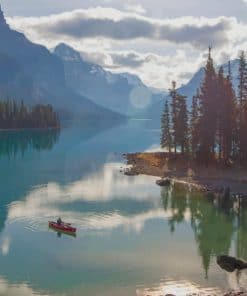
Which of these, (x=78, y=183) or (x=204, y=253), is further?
(x=78, y=183)

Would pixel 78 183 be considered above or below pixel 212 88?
below

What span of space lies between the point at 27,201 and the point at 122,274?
3658 cm

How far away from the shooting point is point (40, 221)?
6375 centimetres

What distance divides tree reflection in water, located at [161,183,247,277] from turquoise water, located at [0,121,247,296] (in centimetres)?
13

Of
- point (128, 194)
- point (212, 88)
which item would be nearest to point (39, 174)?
point (128, 194)

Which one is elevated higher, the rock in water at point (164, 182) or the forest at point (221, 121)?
the forest at point (221, 121)

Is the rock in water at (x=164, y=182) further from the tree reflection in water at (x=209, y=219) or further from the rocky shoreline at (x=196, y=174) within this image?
the tree reflection in water at (x=209, y=219)

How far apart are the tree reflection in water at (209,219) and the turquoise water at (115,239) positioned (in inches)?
5.1

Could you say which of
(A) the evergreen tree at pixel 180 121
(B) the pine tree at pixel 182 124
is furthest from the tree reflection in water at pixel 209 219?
(A) the evergreen tree at pixel 180 121

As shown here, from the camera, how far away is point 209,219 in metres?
67.3

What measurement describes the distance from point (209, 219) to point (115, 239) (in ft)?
57.4

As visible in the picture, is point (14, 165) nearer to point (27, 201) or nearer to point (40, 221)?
point (27, 201)

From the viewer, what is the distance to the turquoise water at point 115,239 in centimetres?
4247

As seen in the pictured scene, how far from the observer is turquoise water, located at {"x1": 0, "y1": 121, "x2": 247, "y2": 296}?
1672 inches
